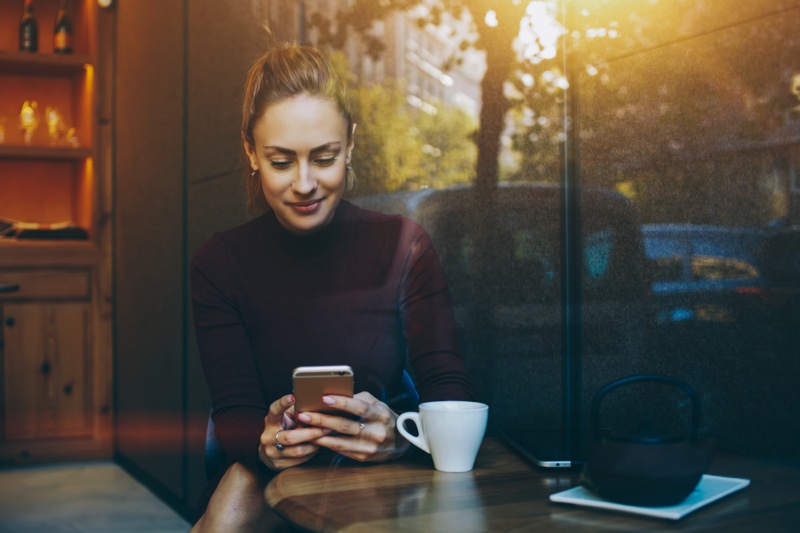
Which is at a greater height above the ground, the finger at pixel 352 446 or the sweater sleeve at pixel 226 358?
the sweater sleeve at pixel 226 358

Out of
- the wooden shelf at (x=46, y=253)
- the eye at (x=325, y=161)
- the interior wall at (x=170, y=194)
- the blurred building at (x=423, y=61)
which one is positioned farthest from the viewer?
the wooden shelf at (x=46, y=253)

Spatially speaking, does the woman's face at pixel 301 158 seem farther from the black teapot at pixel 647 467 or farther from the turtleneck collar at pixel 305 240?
the black teapot at pixel 647 467

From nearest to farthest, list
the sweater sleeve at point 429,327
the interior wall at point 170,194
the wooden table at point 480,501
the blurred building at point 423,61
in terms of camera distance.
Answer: the wooden table at point 480,501 < the sweater sleeve at point 429,327 < the blurred building at point 423,61 < the interior wall at point 170,194

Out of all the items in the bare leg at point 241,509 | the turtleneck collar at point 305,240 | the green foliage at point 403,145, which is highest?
the green foliage at point 403,145

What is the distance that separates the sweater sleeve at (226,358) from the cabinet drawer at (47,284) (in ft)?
10.2

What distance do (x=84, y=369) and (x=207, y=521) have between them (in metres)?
3.51

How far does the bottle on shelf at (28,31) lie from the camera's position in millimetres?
4875

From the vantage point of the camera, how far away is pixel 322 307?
1725mm

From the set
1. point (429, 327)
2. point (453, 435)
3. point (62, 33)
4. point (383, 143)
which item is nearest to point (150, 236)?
point (62, 33)

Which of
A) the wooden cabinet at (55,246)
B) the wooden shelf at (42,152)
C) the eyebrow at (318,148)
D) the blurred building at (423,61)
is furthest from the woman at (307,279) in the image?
the wooden shelf at (42,152)

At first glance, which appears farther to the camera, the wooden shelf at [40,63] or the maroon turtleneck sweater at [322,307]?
the wooden shelf at [40,63]

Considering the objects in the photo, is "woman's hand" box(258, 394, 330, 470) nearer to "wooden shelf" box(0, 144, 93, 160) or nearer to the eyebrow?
the eyebrow

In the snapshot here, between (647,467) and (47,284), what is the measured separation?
4.16 metres

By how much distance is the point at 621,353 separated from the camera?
64.0 inches
